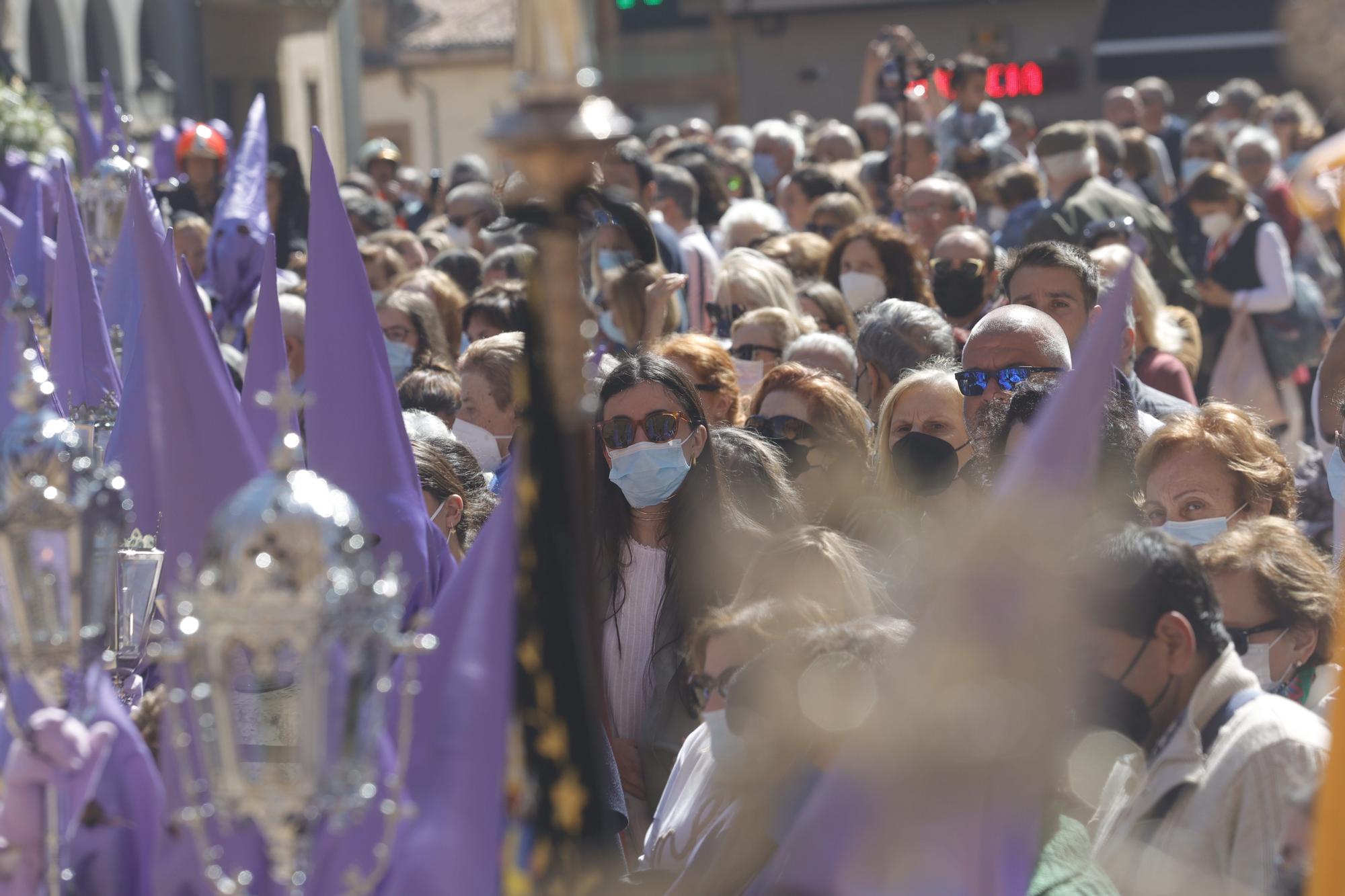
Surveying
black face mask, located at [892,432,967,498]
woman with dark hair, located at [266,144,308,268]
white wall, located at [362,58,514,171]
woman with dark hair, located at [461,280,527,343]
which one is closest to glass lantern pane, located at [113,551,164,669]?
black face mask, located at [892,432,967,498]

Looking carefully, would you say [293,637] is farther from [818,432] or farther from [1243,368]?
[1243,368]

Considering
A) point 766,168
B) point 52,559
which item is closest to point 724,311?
point 52,559

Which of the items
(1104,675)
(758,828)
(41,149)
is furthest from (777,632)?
(41,149)

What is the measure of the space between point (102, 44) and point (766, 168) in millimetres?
13741

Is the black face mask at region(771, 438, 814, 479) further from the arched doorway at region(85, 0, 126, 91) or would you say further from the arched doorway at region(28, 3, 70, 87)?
the arched doorway at region(85, 0, 126, 91)

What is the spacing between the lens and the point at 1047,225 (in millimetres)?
6719

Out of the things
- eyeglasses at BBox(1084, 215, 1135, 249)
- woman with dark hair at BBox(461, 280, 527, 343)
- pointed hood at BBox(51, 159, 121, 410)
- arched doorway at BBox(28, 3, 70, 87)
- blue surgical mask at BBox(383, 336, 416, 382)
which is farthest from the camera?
arched doorway at BBox(28, 3, 70, 87)

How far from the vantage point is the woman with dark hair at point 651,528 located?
359cm

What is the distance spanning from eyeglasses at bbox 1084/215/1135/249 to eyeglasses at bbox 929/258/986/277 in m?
0.54

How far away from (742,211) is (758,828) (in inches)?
199

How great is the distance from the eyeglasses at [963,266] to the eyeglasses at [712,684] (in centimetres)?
327

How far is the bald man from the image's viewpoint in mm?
3725

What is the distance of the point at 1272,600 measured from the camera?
3029 millimetres

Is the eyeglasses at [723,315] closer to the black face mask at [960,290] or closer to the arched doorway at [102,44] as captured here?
the black face mask at [960,290]
